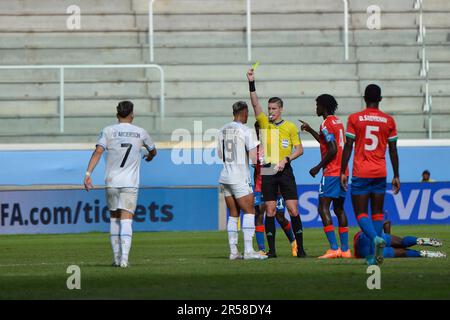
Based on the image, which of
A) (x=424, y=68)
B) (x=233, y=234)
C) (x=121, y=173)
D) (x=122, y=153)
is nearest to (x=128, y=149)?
(x=122, y=153)

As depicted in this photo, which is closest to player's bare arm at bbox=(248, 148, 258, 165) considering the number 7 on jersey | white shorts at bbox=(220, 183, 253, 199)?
white shorts at bbox=(220, 183, 253, 199)

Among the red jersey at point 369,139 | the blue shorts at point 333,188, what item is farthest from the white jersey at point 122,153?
the blue shorts at point 333,188

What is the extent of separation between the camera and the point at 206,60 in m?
30.8

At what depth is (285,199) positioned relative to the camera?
647 inches

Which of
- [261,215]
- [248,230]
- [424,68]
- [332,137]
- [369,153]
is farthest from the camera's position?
[424,68]

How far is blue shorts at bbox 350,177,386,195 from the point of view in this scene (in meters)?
14.1

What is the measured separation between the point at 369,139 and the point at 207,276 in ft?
8.89

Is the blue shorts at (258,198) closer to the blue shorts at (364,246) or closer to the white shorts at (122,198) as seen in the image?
the blue shorts at (364,246)

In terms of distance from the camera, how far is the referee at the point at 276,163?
16281mm

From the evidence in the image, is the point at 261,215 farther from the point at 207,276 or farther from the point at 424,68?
the point at 424,68

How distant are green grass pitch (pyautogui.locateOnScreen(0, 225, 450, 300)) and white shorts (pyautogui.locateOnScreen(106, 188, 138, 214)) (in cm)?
74

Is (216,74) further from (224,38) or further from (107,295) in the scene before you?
(107,295)

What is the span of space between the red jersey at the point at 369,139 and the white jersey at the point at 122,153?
2.57 meters
